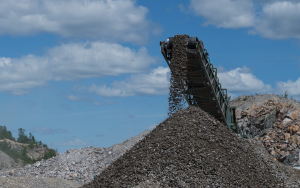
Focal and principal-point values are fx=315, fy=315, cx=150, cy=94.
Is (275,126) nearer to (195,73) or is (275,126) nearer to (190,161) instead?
(195,73)

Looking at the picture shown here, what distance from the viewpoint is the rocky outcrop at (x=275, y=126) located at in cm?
1959

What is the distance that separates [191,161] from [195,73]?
5.35 metres

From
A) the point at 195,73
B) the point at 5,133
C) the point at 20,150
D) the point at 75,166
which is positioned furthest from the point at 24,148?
the point at 195,73

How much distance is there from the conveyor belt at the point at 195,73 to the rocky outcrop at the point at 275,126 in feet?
18.6

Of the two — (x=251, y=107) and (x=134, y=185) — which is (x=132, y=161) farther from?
(x=251, y=107)

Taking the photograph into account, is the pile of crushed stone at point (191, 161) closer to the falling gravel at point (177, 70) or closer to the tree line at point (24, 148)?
the falling gravel at point (177, 70)

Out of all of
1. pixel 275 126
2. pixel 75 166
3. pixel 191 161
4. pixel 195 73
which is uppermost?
pixel 195 73

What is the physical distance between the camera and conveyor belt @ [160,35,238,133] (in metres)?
12.9

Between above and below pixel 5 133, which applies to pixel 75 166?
below

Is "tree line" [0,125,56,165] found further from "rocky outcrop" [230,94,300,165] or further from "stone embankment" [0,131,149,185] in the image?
"rocky outcrop" [230,94,300,165]

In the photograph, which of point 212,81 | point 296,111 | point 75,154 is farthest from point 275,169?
point 296,111

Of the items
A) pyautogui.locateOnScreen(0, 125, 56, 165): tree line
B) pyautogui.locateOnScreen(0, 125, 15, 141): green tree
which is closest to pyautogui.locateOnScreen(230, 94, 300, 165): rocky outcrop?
pyautogui.locateOnScreen(0, 125, 56, 165): tree line

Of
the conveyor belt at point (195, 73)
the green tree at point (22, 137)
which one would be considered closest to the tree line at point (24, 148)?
the green tree at point (22, 137)

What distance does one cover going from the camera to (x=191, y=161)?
9266 millimetres
